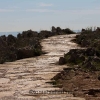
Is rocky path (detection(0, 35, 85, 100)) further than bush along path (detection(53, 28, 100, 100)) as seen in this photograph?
No

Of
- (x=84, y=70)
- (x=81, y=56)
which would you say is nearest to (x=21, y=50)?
(x=81, y=56)

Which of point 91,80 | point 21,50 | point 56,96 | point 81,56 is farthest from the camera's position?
point 21,50

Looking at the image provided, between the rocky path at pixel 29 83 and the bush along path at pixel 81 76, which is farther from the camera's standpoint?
the bush along path at pixel 81 76

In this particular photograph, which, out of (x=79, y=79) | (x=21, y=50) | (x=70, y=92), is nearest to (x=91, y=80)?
(x=79, y=79)

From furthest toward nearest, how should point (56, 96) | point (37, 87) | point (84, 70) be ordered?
point (84, 70)
point (37, 87)
point (56, 96)

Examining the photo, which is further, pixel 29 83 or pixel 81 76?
pixel 81 76

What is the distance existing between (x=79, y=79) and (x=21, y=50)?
6.46 meters

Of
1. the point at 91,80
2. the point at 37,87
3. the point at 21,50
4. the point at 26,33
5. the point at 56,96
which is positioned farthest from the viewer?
the point at 26,33

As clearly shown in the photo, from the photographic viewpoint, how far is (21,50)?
571 inches

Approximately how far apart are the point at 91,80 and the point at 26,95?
2086mm

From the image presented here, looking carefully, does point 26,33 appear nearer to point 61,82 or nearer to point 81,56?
point 81,56

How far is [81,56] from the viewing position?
1173 centimetres

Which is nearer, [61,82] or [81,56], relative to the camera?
[61,82]

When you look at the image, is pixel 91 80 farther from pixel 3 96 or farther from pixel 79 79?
pixel 3 96
